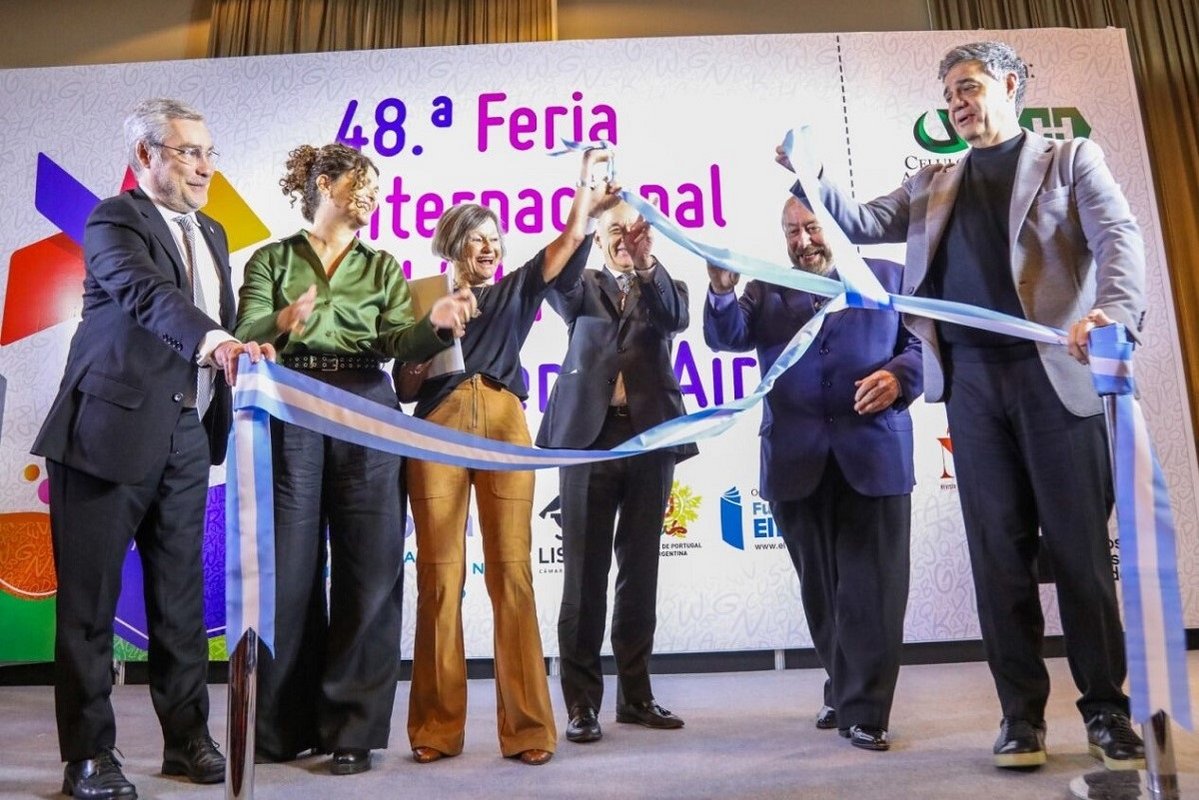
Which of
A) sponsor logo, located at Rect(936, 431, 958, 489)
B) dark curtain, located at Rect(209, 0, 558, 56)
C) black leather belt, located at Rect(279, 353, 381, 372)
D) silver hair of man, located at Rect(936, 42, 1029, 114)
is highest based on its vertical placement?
dark curtain, located at Rect(209, 0, 558, 56)

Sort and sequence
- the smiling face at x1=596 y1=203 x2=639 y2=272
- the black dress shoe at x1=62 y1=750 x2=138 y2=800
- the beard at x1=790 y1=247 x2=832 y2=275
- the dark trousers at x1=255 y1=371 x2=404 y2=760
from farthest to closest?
the smiling face at x1=596 y1=203 x2=639 y2=272
the beard at x1=790 y1=247 x2=832 y2=275
the dark trousers at x1=255 y1=371 x2=404 y2=760
the black dress shoe at x1=62 y1=750 x2=138 y2=800

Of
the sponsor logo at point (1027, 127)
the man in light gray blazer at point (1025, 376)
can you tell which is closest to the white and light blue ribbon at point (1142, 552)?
the man in light gray blazer at point (1025, 376)

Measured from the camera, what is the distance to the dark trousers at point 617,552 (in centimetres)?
264

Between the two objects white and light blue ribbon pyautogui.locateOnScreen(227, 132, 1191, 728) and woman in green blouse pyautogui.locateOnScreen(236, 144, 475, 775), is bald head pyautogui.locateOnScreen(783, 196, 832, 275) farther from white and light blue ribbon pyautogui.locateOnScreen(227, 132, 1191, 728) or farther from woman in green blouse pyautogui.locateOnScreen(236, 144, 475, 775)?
woman in green blouse pyautogui.locateOnScreen(236, 144, 475, 775)

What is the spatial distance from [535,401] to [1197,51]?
380cm

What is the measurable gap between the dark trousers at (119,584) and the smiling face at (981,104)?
2.17 metres

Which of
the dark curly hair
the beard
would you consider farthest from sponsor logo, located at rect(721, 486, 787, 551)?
the dark curly hair

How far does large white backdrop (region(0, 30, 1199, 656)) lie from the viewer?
12.2 ft

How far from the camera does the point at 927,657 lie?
3738 mm

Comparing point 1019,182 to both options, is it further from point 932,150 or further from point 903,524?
point 932,150

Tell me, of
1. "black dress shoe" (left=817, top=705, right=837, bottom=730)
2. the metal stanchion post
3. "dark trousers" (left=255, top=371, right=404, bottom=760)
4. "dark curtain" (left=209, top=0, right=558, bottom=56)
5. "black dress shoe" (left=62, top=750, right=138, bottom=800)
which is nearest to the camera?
the metal stanchion post

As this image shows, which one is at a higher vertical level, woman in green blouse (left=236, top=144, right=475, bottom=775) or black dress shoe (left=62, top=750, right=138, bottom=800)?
woman in green blouse (left=236, top=144, right=475, bottom=775)

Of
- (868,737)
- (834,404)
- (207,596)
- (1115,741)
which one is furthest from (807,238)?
(207,596)

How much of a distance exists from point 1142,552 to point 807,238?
132 centimetres
